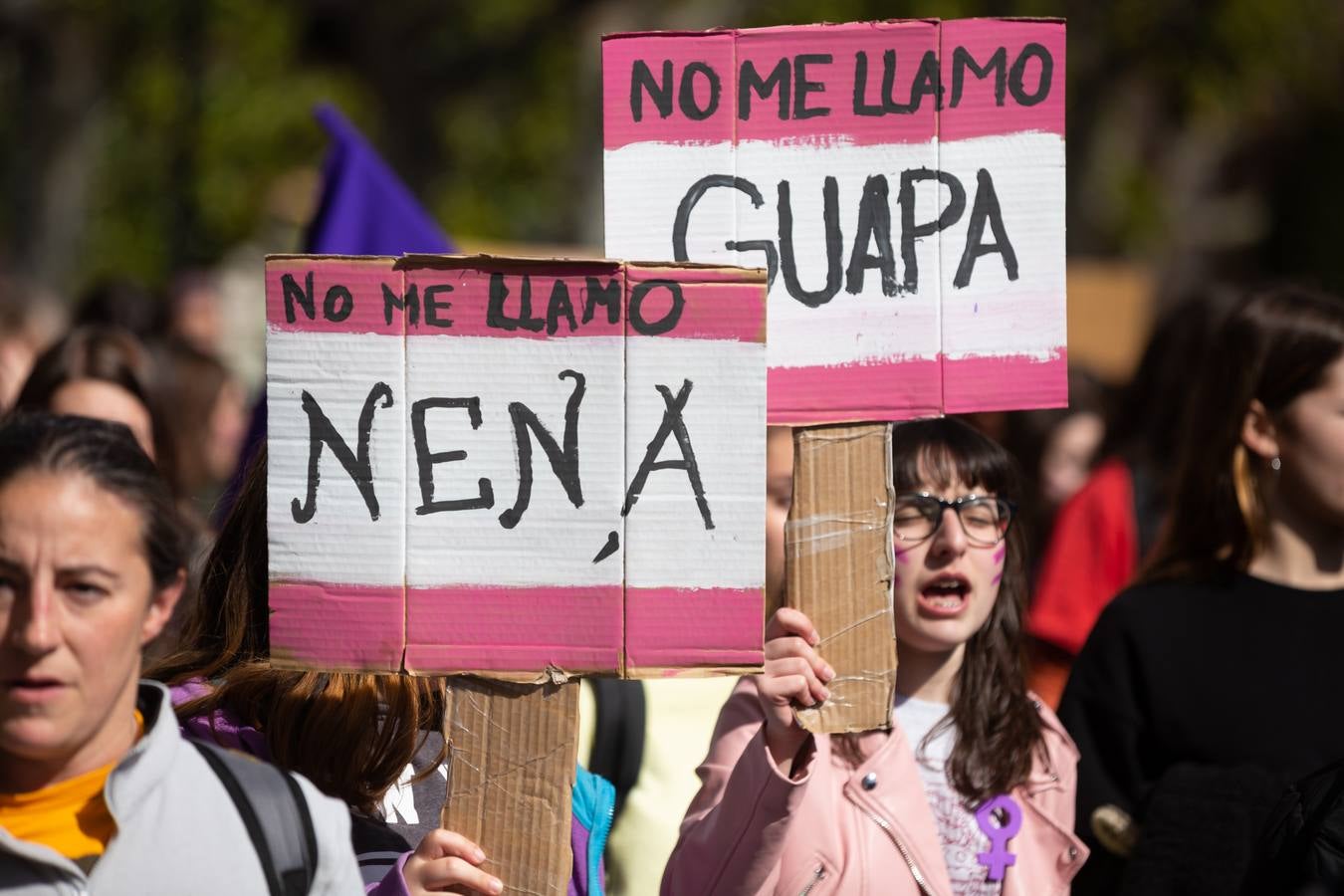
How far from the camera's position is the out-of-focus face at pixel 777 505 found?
10.7 ft

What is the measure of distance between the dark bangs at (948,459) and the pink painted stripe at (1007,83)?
0.53 m

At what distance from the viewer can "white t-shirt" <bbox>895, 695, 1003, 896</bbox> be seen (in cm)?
275

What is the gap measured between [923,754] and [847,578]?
0.52 meters

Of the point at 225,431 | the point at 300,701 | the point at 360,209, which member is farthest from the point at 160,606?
the point at 225,431

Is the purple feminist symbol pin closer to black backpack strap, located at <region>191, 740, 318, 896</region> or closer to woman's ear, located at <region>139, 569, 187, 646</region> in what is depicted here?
black backpack strap, located at <region>191, 740, 318, 896</region>

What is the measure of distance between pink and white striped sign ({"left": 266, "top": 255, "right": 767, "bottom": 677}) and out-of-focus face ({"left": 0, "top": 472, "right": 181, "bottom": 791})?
32 centimetres

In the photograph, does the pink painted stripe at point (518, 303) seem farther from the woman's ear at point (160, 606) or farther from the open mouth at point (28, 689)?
the open mouth at point (28, 689)

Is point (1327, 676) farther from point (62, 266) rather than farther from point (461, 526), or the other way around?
point (62, 266)

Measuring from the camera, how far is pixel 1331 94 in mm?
19031

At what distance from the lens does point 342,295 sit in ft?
7.72

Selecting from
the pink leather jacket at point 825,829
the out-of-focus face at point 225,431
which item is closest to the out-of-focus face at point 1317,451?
the pink leather jacket at point 825,829

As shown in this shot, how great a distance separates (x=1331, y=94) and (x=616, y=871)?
17991 millimetres

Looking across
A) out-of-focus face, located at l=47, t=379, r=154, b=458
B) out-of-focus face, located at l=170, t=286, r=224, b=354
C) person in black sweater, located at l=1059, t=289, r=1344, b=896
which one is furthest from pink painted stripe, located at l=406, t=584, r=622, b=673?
out-of-focus face, located at l=170, t=286, r=224, b=354

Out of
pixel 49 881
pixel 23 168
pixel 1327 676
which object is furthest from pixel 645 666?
pixel 23 168
